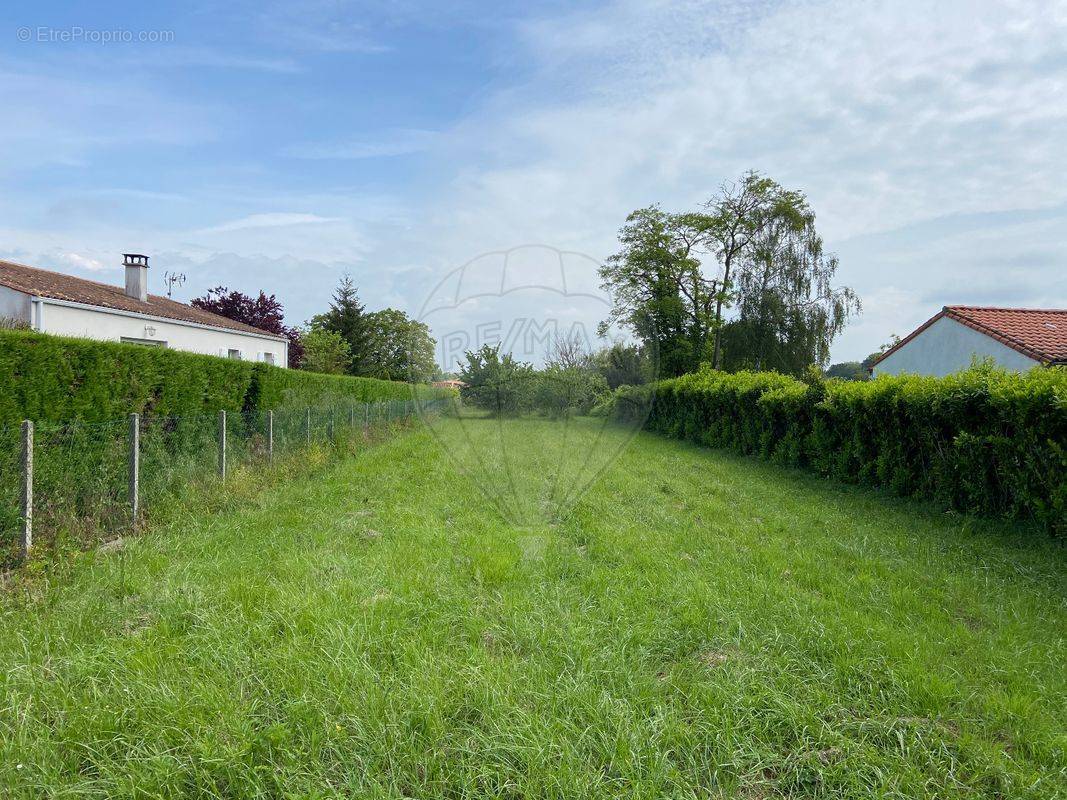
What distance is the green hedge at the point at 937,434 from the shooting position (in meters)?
5.95

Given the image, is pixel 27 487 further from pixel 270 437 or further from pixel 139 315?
pixel 139 315

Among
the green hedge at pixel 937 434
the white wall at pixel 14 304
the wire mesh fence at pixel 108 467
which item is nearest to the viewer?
the wire mesh fence at pixel 108 467

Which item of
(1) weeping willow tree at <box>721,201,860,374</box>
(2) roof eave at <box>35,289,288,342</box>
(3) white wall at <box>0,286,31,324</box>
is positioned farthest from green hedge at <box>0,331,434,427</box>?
(1) weeping willow tree at <box>721,201,860,374</box>

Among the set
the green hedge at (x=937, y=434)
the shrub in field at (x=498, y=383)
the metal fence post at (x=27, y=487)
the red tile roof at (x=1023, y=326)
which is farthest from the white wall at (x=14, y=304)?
the red tile roof at (x=1023, y=326)

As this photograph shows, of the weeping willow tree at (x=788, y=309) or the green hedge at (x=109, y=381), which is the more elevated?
the weeping willow tree at (x=788, y=309)

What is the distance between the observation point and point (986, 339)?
16703mm

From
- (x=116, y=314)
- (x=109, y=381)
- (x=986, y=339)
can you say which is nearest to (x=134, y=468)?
(x=109, y=381)

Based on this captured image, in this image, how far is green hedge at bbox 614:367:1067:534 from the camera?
19.5ft

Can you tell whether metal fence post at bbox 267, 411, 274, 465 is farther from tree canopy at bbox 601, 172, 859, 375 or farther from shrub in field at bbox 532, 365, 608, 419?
tree canopy at bbox 601, 172, 859, 375

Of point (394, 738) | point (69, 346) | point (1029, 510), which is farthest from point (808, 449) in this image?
point (69, 346)

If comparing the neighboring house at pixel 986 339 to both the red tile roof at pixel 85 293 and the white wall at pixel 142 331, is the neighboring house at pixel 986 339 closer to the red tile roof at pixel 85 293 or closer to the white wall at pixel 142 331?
the white wall at pixel 142 331

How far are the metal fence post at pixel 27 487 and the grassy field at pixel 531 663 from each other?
50 centimetres

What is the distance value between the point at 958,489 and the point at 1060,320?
16397 mm

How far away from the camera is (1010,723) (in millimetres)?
2607
